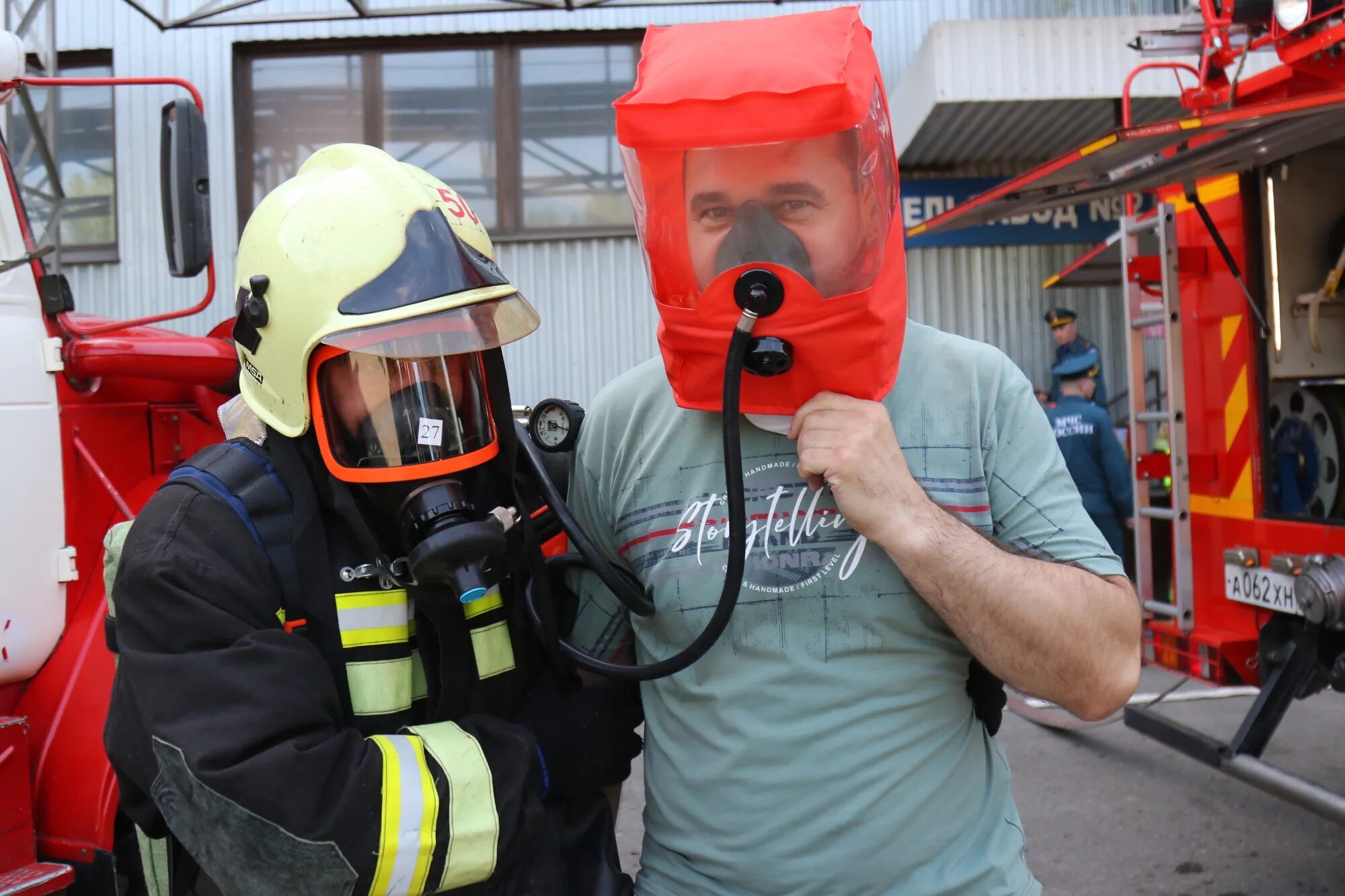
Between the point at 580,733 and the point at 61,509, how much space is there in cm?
189

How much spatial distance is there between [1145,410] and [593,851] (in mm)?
3743

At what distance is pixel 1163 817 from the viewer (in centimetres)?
442

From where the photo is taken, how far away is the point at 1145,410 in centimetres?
462

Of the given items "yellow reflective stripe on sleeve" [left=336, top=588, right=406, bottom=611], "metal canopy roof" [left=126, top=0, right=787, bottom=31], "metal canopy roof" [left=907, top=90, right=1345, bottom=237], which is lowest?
"yellow reflective stripe on sleeve" [left=336, top=588, right=406, bottom=611]

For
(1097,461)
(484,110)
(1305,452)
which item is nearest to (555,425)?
(1305,452)

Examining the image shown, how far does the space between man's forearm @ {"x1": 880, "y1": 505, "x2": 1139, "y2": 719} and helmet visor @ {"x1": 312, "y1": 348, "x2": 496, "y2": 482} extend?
64 centimetres

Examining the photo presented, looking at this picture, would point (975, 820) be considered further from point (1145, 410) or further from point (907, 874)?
point (1145, 410)

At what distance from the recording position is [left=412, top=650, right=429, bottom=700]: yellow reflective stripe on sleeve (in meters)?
1.55

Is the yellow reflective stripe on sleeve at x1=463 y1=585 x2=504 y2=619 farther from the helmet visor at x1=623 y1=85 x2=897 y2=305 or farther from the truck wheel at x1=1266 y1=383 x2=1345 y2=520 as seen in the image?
the truck wheel at x1=1266 y1=383 x2=1345 y2=520

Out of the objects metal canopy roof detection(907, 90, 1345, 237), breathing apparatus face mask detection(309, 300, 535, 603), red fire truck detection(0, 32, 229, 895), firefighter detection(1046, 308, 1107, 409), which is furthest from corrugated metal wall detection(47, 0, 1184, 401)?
breathing apparatus face mask detection(309, 300, 535, 603)

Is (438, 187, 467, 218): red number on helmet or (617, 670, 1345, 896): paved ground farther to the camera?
(617, 670, 1345, 896): paved ground

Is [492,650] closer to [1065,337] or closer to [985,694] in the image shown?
[985,694]

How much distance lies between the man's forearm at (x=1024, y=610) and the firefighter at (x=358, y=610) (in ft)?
1.88

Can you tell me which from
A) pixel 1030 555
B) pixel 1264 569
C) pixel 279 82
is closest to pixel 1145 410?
pixel 1264 569
